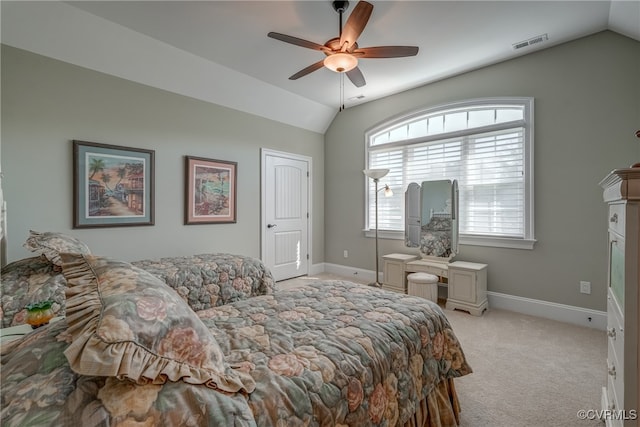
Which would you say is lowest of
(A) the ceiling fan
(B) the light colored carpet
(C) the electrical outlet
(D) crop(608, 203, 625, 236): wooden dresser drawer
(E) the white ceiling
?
(B) the light colored carpet

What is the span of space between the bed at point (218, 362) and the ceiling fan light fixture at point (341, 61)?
1951mm

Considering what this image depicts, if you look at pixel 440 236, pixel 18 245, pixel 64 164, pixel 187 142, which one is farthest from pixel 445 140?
pixel 18 245

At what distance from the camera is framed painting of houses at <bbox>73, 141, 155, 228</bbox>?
301 centimetres

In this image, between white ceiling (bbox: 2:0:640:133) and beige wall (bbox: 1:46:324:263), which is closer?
white ceiling (bbox: 2:0:640:133)

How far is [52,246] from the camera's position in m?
1.98

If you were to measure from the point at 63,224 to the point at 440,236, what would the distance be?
14.3 ft

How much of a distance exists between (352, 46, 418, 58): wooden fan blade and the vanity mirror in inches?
Answer: 76.0

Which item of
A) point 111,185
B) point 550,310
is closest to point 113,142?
point 111,185

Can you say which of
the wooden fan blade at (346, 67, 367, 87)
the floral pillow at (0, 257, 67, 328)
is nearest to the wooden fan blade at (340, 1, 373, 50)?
the wooden fan blade at (346, 67, 367, 87)

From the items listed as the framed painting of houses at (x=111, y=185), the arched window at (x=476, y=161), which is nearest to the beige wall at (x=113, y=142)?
the framed painting of houses at (x=111, y=185)

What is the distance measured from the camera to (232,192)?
4281mm

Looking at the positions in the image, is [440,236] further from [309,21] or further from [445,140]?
[309,21]

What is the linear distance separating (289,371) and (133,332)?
1.82ft

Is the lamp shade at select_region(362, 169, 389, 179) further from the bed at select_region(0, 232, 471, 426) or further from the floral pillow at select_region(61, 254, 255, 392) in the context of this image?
the floral pillow at select_region(61, 254, 255, 392)
